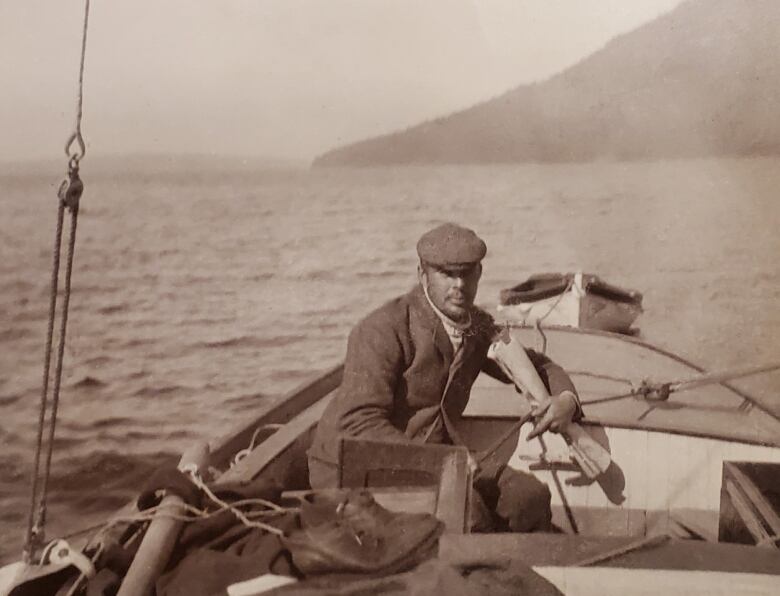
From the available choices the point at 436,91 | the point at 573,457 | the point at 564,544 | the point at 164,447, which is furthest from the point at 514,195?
the point at 164,447

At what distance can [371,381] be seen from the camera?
43.8 inches

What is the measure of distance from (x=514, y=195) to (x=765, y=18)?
1.87 ft

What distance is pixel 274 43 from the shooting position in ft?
4.41

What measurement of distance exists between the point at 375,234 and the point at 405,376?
40 cm

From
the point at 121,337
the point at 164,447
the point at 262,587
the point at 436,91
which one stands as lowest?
the point at 164,447

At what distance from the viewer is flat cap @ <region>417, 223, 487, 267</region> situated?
111 cm

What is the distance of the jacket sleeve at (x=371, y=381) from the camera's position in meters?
1.09

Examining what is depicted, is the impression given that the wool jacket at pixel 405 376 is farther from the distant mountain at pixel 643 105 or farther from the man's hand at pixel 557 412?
the distant mountain at pixel 643 105

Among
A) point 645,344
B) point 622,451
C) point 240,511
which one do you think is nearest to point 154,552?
point 240,511

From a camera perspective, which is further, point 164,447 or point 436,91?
→ point 164,447

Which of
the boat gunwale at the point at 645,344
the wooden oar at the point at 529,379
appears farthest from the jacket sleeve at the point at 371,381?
the boat gunwale at the point at 645,344

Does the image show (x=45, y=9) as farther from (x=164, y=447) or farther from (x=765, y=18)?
(x=765, y=18)

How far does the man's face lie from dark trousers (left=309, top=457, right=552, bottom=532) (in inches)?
10.0

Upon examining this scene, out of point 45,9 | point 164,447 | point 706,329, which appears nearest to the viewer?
point 45,9
